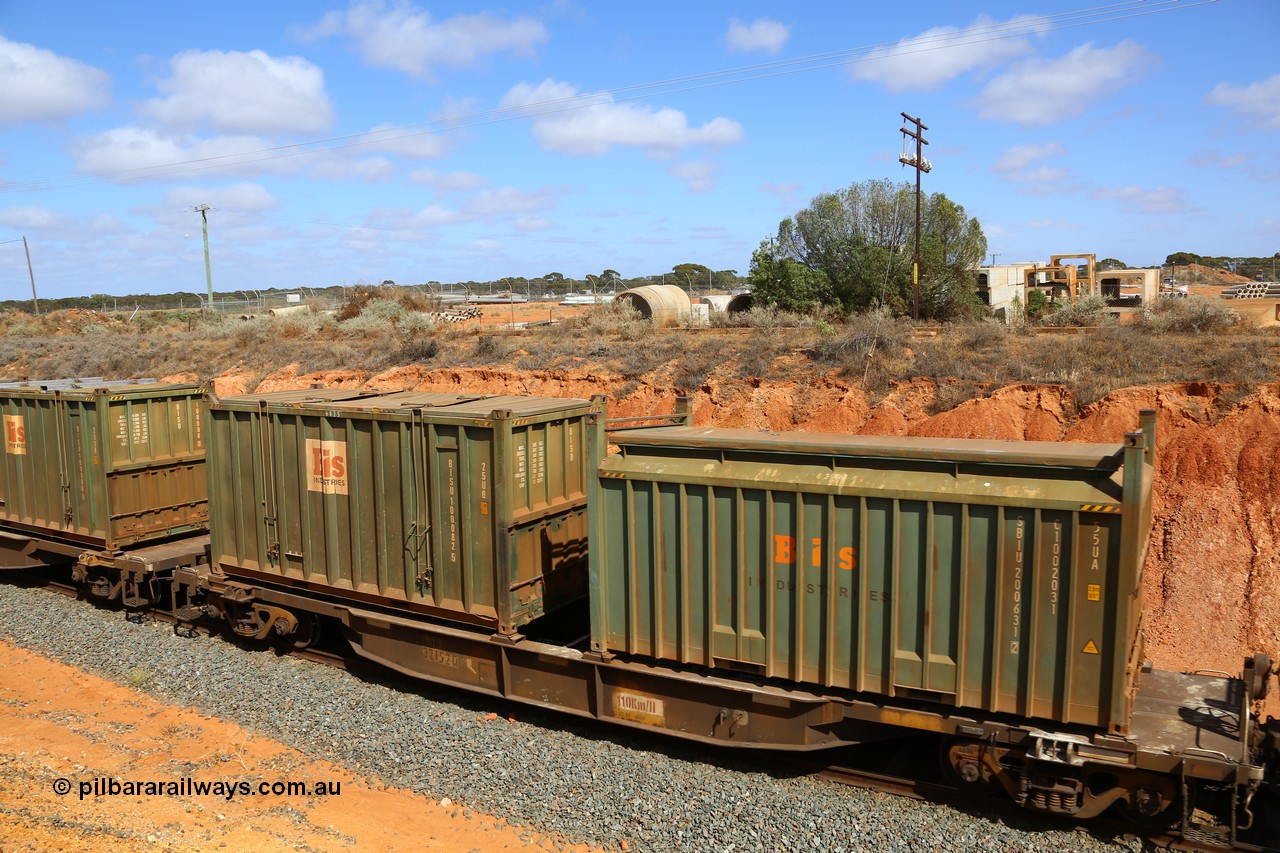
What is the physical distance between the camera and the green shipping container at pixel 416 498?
9367mm

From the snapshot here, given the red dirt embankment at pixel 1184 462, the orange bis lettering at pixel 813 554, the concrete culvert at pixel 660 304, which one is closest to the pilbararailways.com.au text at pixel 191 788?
the orange bis lettering at pixel 813 554

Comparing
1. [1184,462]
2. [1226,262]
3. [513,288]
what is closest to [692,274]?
[513,288]

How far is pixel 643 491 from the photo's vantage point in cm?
833

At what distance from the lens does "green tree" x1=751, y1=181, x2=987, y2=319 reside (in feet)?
98.8

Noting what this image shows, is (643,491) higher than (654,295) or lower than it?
lower

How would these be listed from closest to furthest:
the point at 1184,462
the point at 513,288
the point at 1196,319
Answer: the point at 1184,462 → the point at 1196,319 → the point at 513,288

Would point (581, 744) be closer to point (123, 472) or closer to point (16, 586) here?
point (123, 472)

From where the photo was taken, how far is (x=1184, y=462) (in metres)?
13.6

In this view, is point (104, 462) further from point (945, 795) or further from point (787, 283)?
point (787, 283)

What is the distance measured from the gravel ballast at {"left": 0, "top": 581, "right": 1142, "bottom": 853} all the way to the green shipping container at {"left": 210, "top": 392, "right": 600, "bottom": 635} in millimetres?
1106

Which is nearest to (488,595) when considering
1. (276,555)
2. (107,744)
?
(276,555)

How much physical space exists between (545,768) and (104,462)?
8.91 metres

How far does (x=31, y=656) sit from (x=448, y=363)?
1467 cm

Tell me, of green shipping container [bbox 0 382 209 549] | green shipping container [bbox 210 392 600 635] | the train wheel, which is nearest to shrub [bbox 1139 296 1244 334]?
green shipping container [bbox 210 392 600 635]
